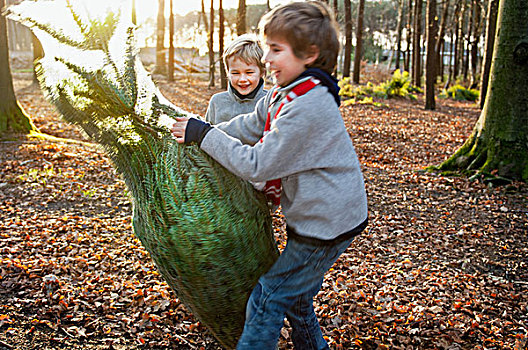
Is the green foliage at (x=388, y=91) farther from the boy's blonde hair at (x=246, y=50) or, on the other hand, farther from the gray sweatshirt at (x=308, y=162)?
the gray sweatshirt at (x=308, y=162)

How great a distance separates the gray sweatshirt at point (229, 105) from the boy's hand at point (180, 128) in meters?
1.33

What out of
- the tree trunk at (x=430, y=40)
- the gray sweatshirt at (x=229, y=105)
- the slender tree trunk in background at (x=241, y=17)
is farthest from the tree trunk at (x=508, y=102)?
the slender tree trunk in background at (x=241, y=17)

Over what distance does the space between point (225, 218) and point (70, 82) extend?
1006mm

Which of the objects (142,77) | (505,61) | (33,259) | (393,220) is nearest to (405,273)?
(393,220)

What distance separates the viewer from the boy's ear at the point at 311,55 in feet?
6.72

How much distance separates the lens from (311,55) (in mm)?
2068

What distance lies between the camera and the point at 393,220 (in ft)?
18.8

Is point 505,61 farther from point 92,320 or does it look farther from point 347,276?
point 92,320

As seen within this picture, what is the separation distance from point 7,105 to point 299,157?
28.4 feet

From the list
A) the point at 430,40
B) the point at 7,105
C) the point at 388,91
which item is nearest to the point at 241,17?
the point at 388,91

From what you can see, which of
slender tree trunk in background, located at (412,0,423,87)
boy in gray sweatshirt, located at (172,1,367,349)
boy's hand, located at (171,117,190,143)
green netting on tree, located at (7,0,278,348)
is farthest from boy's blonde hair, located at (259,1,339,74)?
slender tree trunk in background, located at (412,0,423,87)

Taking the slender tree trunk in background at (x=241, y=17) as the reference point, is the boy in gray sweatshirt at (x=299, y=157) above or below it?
below

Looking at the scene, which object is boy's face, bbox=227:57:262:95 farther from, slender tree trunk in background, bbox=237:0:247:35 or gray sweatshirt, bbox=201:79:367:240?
slender tree trunk in background, bbox=237:0:247:35

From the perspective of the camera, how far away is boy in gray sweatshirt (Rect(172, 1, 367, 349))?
2.01 metres
